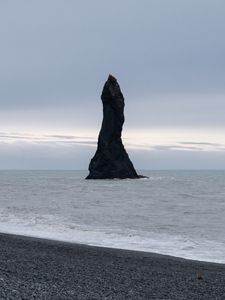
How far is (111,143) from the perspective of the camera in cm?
10925

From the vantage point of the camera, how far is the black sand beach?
468 inches

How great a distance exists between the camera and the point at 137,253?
21078mm

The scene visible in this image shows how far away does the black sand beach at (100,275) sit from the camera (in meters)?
11.9

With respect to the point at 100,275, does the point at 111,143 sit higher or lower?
higher

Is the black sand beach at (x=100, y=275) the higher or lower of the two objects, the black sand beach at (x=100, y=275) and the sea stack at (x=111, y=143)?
the lower

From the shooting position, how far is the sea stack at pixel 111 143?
108 metres

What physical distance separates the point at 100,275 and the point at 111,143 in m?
94.6

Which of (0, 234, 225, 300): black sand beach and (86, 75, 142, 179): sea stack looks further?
(86, 75, 142, 179): sea stack

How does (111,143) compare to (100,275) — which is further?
(111,143)

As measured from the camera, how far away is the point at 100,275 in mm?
14797

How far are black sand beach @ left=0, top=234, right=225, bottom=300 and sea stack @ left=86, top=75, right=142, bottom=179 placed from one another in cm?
8627

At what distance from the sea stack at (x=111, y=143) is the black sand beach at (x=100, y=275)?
283ft

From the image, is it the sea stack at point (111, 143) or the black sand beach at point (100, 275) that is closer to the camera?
the black sand beach at point (100, 275)

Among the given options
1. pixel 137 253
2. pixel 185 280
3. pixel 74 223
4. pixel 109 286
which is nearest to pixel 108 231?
pixel 74 223
